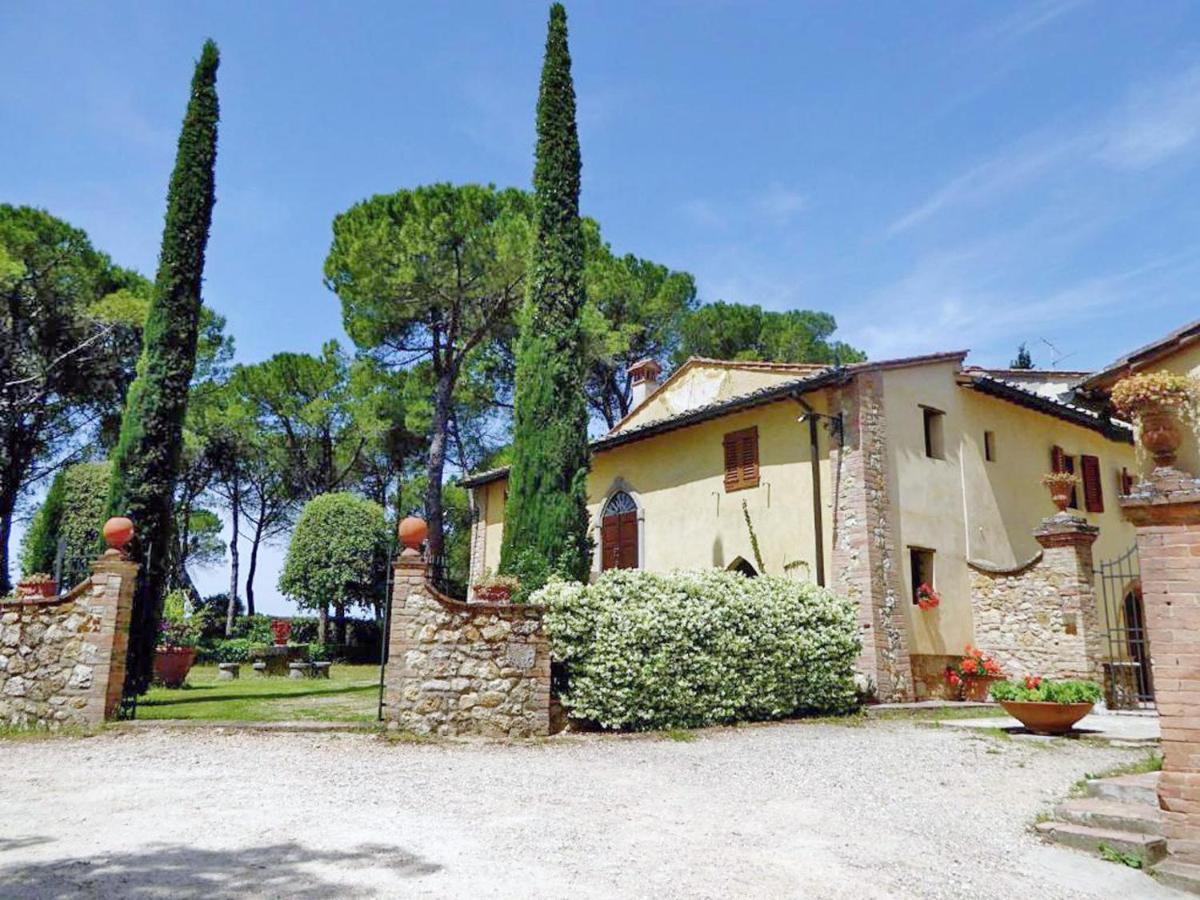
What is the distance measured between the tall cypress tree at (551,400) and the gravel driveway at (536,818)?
10.8ft

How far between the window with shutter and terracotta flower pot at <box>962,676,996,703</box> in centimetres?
473

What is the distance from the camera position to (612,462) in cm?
1822

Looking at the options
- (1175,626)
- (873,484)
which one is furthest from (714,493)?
(1175,626)

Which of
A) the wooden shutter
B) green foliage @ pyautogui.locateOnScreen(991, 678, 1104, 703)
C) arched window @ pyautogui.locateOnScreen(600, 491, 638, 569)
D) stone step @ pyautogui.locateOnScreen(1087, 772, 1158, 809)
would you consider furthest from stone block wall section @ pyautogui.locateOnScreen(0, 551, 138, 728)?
the wooden shutter

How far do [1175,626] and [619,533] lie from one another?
1323 cm

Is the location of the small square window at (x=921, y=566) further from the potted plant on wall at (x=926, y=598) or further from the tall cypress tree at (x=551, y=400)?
the tall cypress tree at (x=551, y=400)

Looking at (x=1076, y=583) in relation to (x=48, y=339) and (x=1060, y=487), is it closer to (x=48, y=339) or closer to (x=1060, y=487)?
(x=1060, y=487)

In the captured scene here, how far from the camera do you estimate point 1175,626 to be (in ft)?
16.2

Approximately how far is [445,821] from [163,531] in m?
9.63

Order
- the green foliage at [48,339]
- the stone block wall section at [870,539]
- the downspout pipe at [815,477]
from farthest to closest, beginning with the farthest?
the green foliage at [48,339] < the downspout pipe at [815,477] < the stone block wall section at [870,539]

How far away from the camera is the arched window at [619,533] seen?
57.2 ft

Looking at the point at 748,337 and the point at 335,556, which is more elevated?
the point at 748,337

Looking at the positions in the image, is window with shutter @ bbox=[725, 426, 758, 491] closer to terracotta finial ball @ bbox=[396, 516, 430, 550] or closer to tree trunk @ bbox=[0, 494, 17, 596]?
terracotta finial ball @ bbox=[396, 516, 430, 550]

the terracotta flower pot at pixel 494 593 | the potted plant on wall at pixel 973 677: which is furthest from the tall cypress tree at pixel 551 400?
the potted plant on wall at pixel 973 677
